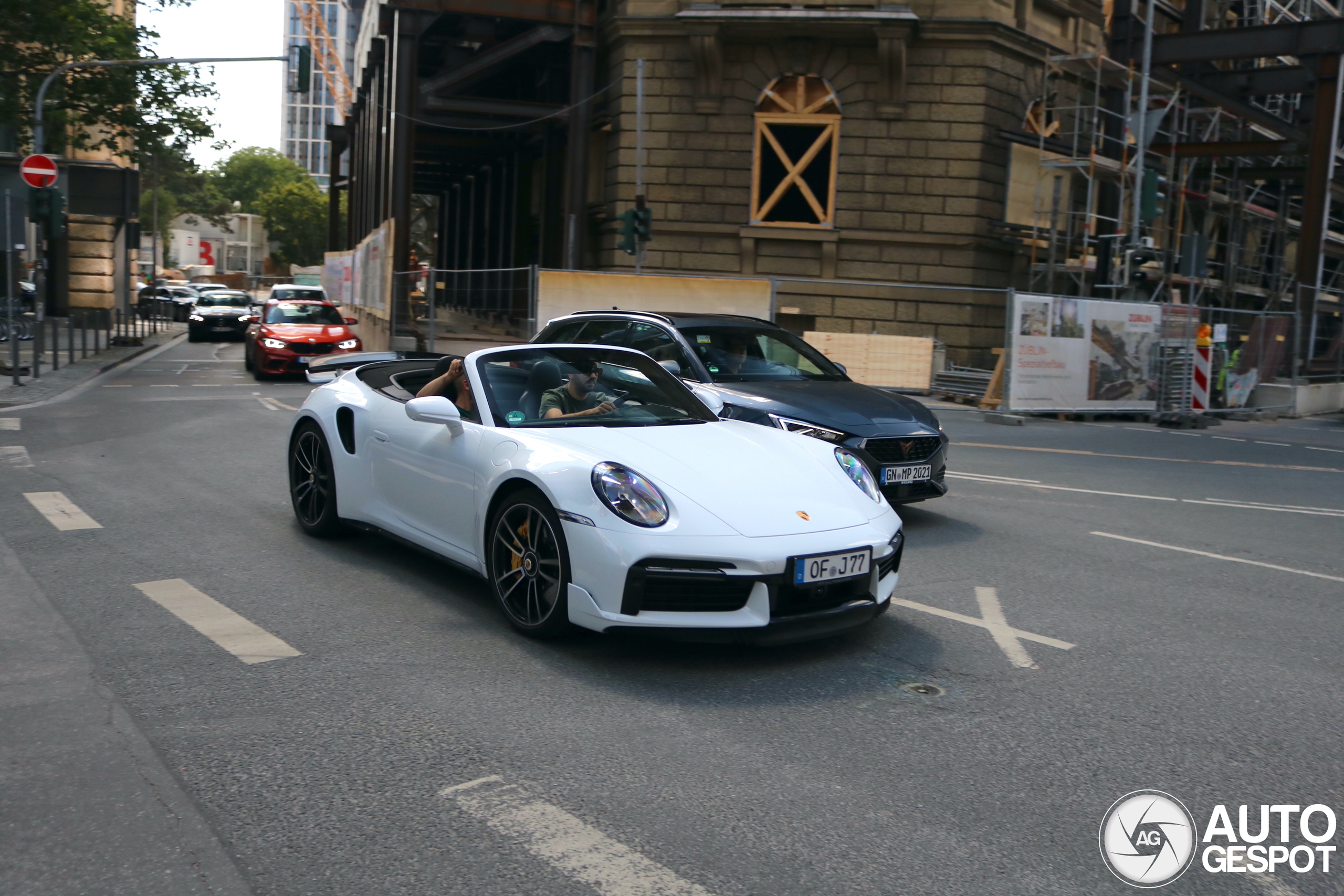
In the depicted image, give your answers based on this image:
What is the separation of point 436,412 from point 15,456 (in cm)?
708

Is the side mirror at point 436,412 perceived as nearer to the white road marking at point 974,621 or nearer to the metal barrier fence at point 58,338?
the white road marking at point 974,621

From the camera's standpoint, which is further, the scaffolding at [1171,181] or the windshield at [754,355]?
the scaffolding at [1171,181]

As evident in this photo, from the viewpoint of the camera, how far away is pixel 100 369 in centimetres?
2219

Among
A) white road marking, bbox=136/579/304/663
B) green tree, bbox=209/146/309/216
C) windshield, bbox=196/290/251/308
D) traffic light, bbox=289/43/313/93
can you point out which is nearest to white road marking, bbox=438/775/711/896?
white road marking, bbox=136/579/304/663

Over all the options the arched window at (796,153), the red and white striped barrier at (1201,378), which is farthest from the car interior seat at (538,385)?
the arched window at (796,153)

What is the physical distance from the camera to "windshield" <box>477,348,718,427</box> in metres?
5.89

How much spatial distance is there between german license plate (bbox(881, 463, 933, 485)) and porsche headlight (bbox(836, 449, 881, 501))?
2116 millimetres

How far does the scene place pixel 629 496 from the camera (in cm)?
498

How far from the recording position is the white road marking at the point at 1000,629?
5.25 m

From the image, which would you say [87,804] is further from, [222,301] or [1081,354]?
[222,301]

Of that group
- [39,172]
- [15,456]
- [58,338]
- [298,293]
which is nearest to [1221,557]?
[15,456]

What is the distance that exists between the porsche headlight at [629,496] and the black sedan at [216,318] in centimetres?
3346

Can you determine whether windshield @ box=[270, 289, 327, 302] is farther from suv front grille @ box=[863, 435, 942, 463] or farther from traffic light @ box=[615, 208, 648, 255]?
suv front grille @ box=[863, 435, 942, 463]

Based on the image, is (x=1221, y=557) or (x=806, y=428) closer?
(x=1221, y=557)
